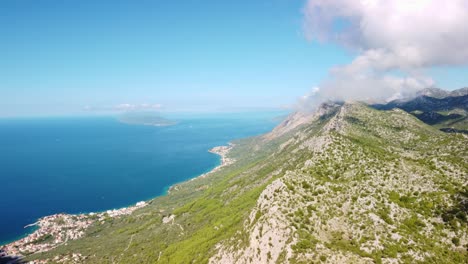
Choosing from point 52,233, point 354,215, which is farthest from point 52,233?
point 354,215

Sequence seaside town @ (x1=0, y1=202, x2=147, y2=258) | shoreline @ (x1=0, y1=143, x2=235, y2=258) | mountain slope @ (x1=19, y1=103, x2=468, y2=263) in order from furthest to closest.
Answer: shoreline @ (x1=0, y1=143, x2=235, y2=258), seaside town @ (x1=0, y1=202, x2=147, y2=258), mountain slope @ (x1=19, y1=103, x2=468, y2=263)

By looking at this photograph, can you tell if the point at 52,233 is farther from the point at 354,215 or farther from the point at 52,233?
the point at 354,215

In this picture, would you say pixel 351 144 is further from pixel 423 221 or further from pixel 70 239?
pixel 70 239

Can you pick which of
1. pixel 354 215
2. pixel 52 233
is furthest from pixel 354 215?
pixel 52 233

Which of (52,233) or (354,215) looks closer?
(354,215)

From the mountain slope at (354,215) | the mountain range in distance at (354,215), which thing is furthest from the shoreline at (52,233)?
the mountain slope at (354,215)

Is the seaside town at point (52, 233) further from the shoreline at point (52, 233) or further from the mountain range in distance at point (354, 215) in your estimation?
the mountain range in distance at point (354, 215)

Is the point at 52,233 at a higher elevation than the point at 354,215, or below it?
below

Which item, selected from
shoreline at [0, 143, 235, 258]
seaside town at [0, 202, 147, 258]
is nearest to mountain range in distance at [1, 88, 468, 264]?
shoreline at [0, 143, 235, 258]

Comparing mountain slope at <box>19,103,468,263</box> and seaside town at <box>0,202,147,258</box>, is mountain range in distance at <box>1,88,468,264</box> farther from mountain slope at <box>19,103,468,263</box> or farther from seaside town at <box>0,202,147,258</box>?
seaside town at <box>0,202,147,258</box>
